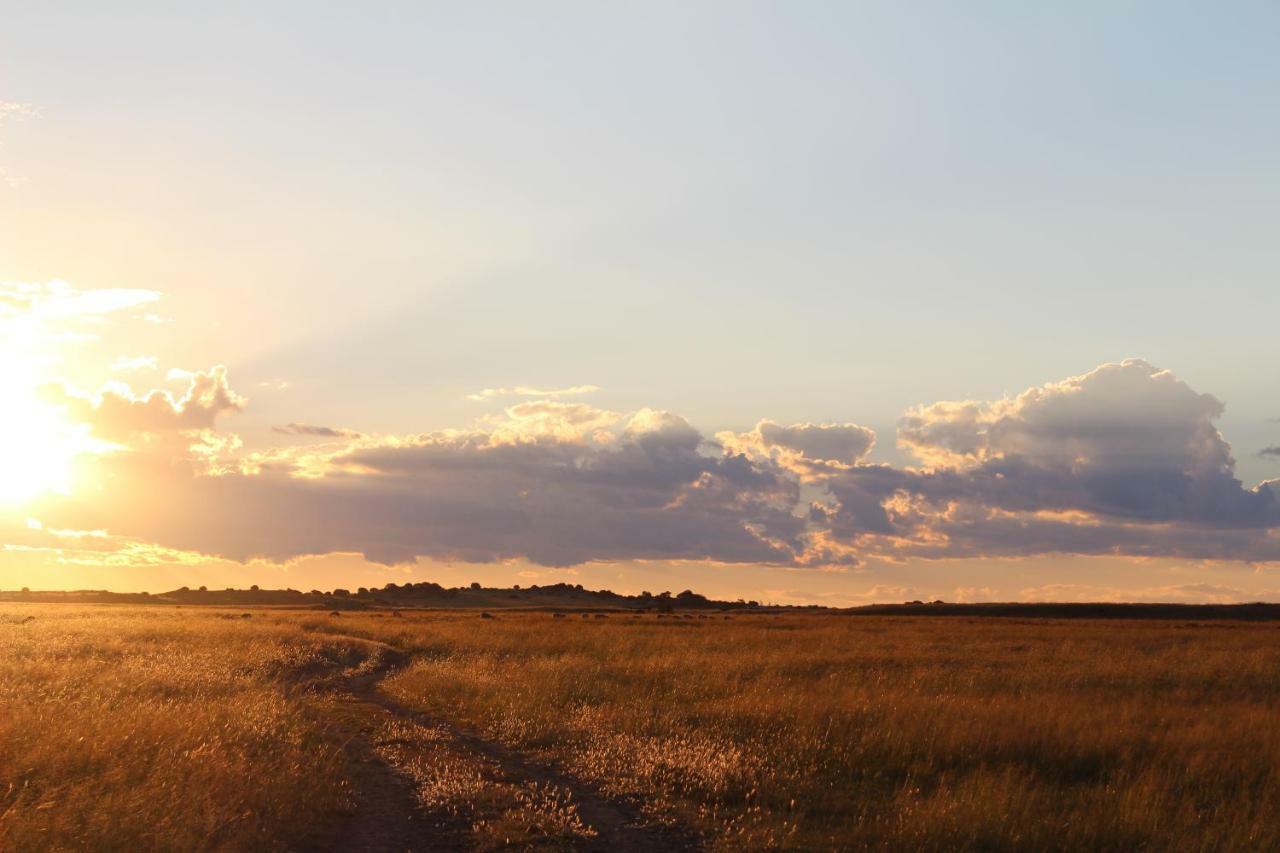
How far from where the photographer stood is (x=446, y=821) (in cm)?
1234

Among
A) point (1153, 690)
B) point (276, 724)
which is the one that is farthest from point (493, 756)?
point (1153, 690)

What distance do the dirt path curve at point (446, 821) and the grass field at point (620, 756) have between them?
6 centimetres

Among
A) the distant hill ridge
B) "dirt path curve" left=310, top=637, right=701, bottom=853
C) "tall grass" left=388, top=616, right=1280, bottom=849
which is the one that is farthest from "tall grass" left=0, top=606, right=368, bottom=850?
the distant hill ridge

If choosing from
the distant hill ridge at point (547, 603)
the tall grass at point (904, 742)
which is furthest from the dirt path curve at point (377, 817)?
the distant hill ridge at point (547, 603)

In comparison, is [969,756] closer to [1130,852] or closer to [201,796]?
[1130,852]

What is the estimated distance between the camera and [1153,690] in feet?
93.1

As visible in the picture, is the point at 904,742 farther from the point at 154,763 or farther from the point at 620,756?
the point at 154,763

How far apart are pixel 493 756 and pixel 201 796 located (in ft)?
20.5

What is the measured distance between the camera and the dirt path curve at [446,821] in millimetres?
11383

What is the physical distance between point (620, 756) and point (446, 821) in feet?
13.4

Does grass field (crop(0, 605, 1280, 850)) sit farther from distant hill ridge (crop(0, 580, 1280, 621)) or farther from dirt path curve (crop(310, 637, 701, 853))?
distant hill ridge (crop(0, 580, 1280, 621))

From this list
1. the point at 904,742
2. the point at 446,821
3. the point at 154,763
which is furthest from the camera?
the point at 904,742

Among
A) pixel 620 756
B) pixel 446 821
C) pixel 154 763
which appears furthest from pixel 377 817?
pixel 620 756

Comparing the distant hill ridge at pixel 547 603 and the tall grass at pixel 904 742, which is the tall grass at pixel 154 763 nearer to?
the tall grass at pixel 904 742
